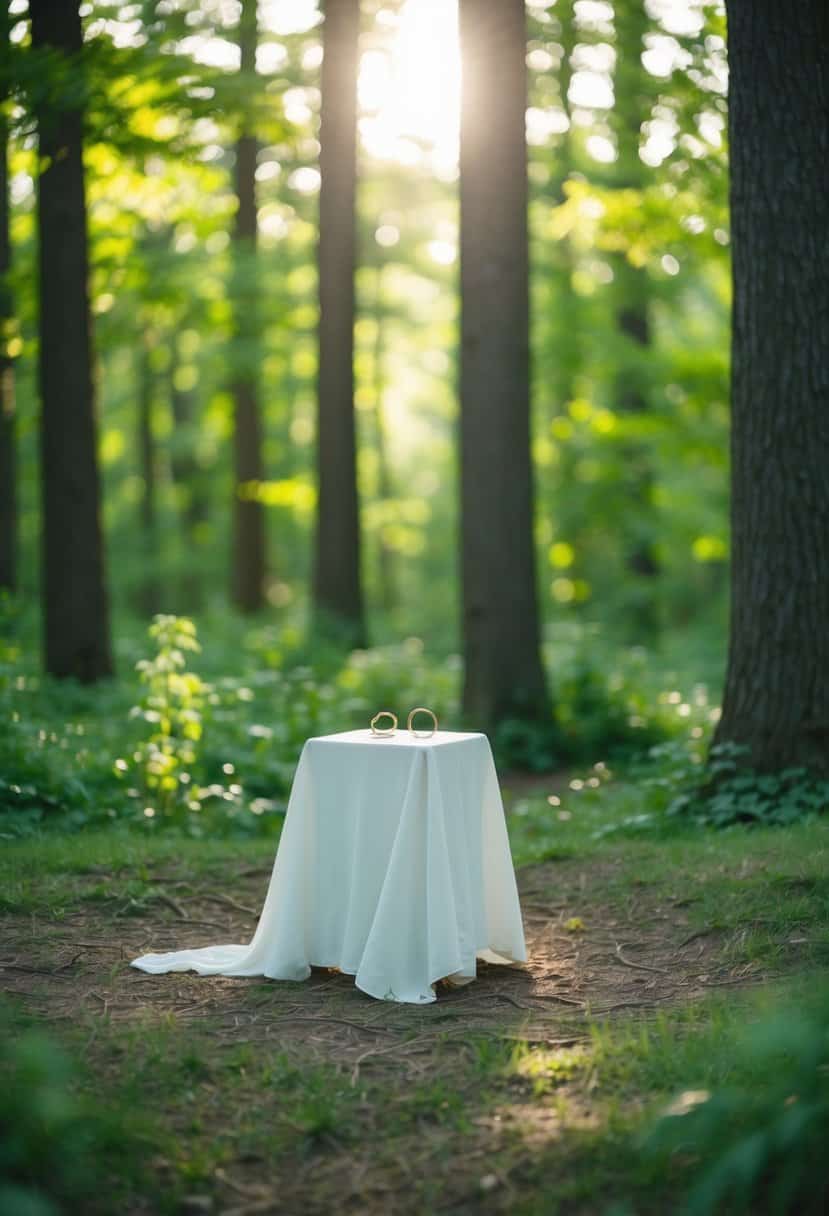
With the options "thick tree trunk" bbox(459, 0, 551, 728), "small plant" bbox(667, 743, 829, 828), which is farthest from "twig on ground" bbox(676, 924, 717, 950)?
"thick tree trunk" bbox(459, 0, 551, 728)

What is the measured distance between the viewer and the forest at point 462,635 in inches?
141

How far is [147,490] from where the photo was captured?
25844mm

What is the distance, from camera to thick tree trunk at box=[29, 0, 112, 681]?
10.9 meters

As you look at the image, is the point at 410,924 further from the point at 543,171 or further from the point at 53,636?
the point at 543,171

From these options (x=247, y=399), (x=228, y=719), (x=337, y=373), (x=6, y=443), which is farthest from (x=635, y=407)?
(x=228, y=719)

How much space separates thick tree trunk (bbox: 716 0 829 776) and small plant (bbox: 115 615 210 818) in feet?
11.9

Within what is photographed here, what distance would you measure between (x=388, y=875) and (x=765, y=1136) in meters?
2.21

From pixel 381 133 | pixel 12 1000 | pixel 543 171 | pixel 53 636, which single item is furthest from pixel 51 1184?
pixel 543 171

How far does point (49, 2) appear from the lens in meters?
10.5

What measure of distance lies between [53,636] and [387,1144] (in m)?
8.36

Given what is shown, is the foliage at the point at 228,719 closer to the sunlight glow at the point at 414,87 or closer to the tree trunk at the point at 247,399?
the tree trunk at the point at 247,399

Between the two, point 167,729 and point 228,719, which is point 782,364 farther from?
point 228,719

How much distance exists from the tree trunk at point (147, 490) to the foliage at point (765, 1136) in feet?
66.0

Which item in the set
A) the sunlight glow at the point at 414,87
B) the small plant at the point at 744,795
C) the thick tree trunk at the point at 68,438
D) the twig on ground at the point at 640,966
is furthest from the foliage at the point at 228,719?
the sunlight glow at the point at 414,87
